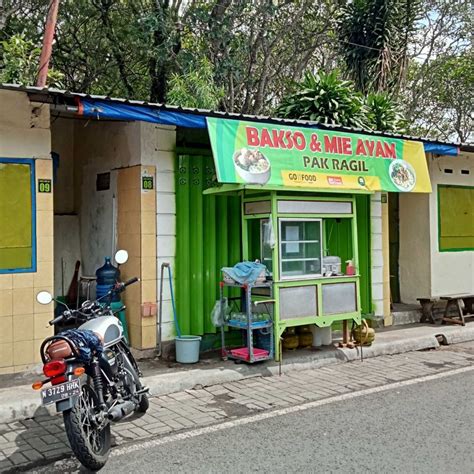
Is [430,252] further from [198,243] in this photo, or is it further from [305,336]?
[198,243]

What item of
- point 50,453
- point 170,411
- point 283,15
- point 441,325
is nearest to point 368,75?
point 283,15

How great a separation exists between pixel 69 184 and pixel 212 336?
344cm

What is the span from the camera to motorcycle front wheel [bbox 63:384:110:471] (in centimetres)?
408

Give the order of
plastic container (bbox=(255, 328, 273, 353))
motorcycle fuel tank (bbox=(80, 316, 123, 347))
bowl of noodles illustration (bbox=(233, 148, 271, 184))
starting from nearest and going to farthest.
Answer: motorcycle fuel tank (bbox=(80, 316, 123, 347))
bowl of noodles illustration (bbox=(233, 148, 271, 184))
plastic container (bbox=(255, 328, 273, 353))

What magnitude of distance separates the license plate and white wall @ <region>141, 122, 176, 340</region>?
341 centimetres

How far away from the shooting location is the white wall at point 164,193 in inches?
296

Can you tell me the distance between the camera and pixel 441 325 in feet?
33.6

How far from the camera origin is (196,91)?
1154 cm

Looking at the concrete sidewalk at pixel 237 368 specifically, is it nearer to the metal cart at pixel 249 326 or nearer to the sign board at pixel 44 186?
the metal cart at pixel 249 326

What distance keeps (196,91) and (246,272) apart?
221 inches

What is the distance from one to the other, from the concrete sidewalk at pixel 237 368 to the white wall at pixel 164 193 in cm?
87

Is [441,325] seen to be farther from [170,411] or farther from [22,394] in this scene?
[22,394]

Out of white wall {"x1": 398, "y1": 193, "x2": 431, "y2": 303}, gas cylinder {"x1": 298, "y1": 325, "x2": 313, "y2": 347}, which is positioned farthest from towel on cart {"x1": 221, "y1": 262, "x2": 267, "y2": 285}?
white wall {"x1": 398, "y1": 193, "x2": 431, "y2": 303}

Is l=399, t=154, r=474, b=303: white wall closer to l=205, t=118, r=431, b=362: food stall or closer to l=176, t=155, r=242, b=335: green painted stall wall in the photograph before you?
l=205, t=118, r=431, b=362: food stall
